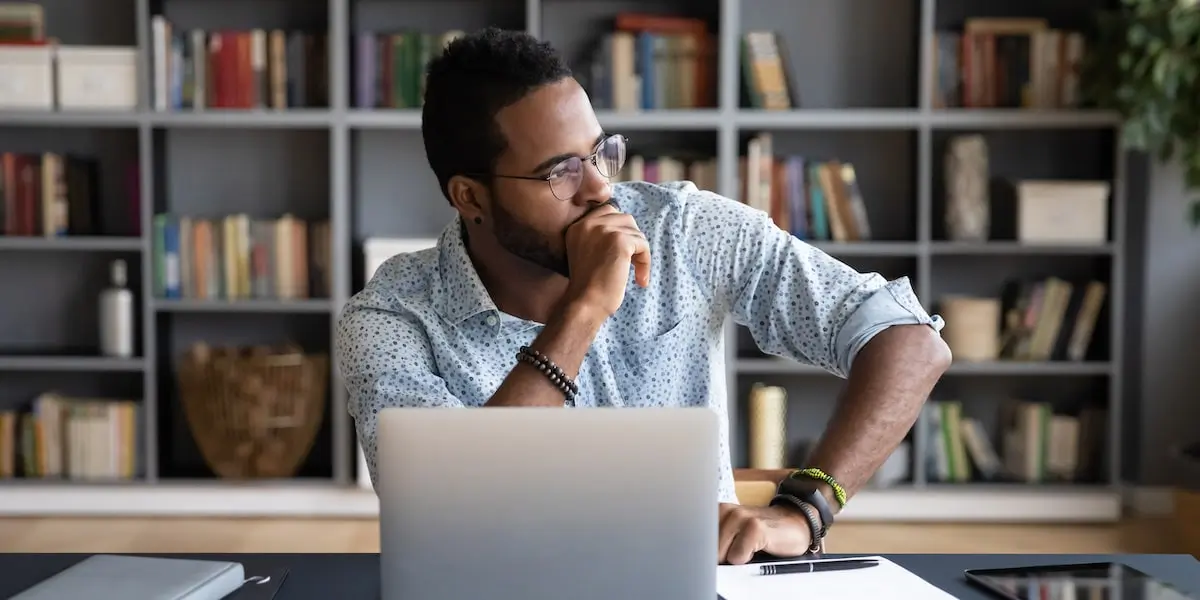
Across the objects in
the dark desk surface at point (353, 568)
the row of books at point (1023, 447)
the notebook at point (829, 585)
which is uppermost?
the notebook at point (829, 585)

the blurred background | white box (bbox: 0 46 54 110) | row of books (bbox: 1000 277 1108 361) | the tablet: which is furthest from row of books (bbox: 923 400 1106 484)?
white box (bbox: 0 46 54 110)

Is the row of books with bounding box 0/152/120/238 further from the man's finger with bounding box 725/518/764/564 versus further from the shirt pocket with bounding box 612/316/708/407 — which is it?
the man's finger with bounding box 725/518/764/564

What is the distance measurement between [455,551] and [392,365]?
697 millimetres

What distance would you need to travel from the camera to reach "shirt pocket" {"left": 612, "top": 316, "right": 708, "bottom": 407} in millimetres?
1800

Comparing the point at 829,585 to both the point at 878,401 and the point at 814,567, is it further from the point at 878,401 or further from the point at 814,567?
the point at 878,401

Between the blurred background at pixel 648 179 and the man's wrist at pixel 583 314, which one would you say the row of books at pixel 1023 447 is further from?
the man's wrist at pixel 583 314

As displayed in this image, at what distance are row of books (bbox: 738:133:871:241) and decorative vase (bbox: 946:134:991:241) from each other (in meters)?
0.29

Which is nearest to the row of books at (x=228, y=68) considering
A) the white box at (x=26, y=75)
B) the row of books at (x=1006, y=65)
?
the white box at (x=26, y=75)

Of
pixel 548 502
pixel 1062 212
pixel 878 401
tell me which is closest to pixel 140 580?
pixel 548 502

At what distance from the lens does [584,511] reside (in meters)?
0.94

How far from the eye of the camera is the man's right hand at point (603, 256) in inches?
61.6

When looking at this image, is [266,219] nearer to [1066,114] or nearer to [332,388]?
[332,388]

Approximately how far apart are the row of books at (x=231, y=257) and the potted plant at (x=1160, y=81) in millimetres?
2424

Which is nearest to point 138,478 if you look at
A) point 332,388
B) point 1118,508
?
point 332,388
